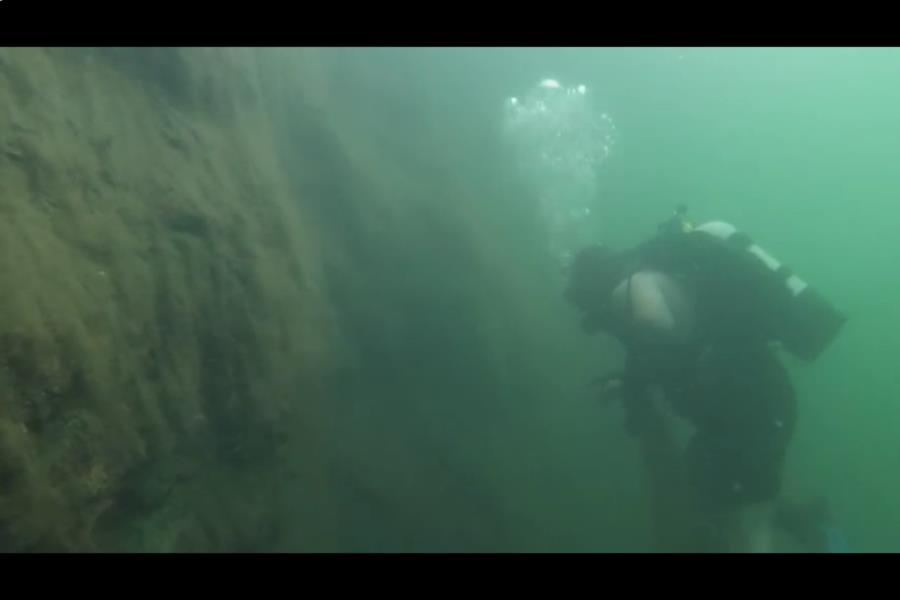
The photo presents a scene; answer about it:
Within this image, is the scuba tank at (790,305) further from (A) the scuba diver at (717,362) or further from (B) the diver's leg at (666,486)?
(B) the diver's leg at (666,486)

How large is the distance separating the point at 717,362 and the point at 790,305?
1.13 m

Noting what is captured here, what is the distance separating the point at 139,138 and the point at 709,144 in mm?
40938

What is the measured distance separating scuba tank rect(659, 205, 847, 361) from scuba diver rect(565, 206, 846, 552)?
0.04 feet

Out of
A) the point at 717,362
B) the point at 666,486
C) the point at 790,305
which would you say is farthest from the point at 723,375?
the point at 666,486

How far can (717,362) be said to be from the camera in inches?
257

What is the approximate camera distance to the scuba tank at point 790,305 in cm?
679

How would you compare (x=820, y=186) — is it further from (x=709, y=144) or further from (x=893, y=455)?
(x=893, y=455)

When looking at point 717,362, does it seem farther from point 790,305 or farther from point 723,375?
point 790,305

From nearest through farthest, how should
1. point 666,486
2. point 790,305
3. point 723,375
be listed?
point 723,375, point 790,305, point 666,486

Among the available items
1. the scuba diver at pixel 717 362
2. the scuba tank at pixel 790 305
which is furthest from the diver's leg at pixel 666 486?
the scuba tank at pixel 790 305

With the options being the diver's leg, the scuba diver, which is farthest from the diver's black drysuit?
the diver's leg

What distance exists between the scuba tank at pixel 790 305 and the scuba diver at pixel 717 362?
0.01 metres

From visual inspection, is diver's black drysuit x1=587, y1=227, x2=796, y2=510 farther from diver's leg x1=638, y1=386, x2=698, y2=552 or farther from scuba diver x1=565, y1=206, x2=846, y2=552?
diver's leg x1=638, y1=386, x2=698, y2=552

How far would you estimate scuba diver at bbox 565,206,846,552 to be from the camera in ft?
21.2
